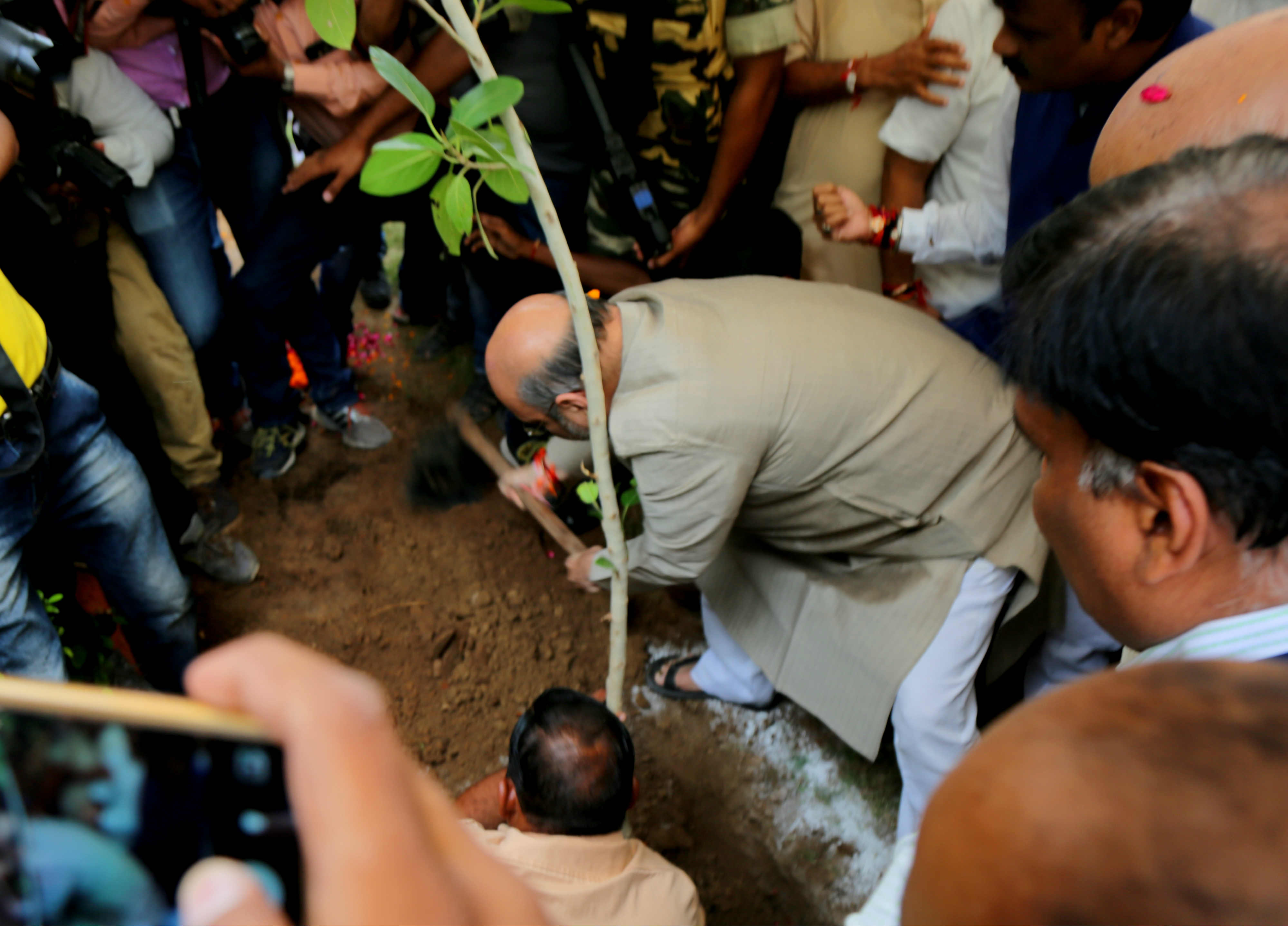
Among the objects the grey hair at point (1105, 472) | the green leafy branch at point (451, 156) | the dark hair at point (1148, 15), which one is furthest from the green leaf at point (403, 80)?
the dark hair at point (1148, 15)

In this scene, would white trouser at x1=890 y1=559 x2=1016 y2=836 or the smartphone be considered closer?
the smartphone

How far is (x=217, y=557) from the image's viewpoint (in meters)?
2.69

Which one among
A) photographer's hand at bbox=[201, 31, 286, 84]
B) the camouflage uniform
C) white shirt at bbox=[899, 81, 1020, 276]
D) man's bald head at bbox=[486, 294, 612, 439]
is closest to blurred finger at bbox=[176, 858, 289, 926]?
man's bald head at bbox=[486, 294, 612, 439]

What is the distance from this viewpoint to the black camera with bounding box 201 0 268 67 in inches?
86.1

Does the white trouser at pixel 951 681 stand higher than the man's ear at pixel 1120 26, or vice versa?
the man's ear at pixel 1120 26

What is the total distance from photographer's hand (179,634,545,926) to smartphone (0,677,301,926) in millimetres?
16

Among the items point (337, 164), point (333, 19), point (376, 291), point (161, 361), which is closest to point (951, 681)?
point (333, 19)

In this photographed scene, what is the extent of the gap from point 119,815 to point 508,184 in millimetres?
774

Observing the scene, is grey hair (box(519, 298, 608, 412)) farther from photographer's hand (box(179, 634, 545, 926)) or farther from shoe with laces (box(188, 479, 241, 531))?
shoe with laces (box(188, 479, 241, 531))

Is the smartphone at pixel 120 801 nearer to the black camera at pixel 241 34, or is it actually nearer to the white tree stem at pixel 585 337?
the white tree stem at pixel 585 337

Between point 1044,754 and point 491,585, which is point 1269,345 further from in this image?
point 491,585

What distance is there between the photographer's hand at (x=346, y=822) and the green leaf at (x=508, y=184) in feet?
2.24

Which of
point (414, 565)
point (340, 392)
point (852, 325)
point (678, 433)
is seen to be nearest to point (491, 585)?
point (414, 565)

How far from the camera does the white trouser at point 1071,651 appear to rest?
192 cm
